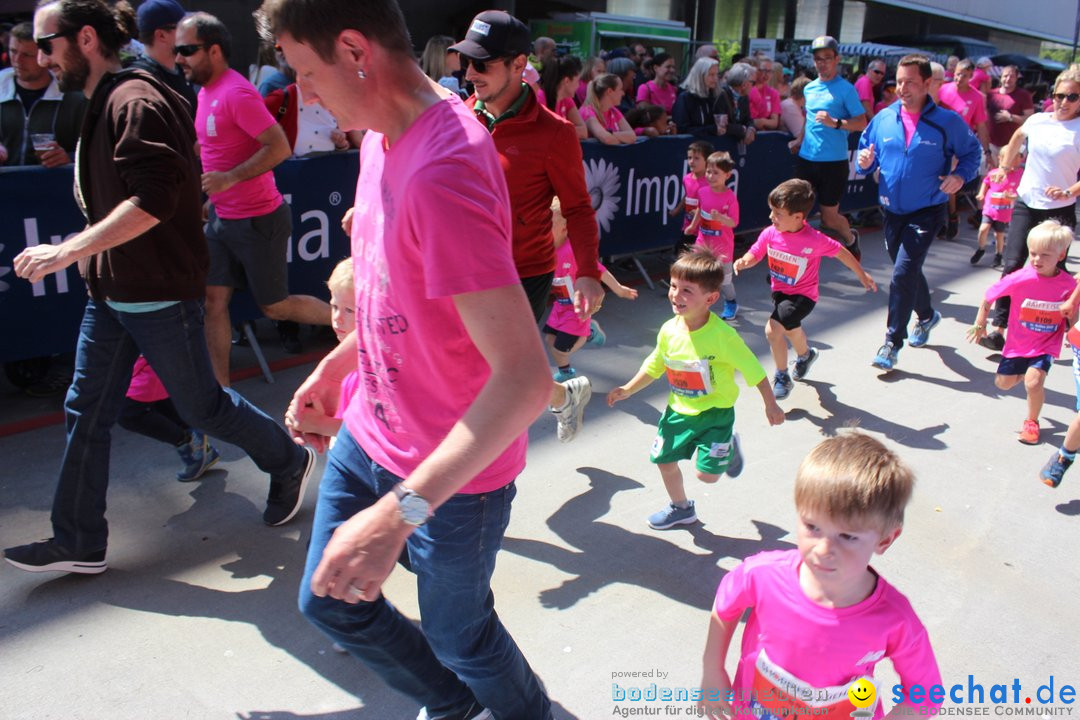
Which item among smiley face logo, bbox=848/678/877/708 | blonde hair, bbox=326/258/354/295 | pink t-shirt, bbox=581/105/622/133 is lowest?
smiley face logo, bbox=848/678/877/708

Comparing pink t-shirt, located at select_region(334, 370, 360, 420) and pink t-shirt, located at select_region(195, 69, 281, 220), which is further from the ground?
pink t-shirt, located at select_region(195, 69, 281, 220)

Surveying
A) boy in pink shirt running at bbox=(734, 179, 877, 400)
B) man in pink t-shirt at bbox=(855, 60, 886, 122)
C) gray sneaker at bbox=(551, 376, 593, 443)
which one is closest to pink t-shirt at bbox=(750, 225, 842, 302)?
boy in pink shirt running at bbox=(734, 179, 877, 400)

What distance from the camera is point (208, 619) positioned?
129 inches

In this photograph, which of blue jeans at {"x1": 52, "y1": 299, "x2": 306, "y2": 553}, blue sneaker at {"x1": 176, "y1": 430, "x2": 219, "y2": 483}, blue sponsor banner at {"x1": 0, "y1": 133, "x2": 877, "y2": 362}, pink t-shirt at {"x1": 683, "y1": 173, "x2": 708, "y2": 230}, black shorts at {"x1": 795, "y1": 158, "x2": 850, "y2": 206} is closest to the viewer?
blue jeans at {"x1": 52, "y1": 299, "x2": 306, "y2": 553}

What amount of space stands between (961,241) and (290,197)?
8454mm

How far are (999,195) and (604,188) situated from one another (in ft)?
13.7

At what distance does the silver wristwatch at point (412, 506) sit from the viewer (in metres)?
Result: 1.60

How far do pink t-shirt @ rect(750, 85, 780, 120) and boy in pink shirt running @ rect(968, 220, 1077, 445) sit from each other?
19.4ft

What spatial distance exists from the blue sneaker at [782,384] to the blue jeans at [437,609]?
3642 millimetres

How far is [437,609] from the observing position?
2076mm

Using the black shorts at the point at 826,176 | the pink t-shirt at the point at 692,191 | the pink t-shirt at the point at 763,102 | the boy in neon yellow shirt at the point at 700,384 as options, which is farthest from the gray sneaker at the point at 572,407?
the pink t-shirt at the point at 763,102

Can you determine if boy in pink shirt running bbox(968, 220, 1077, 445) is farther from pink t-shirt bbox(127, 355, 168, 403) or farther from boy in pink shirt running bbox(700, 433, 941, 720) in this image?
pink t-shirt bbox(127, 355, 168, 403)

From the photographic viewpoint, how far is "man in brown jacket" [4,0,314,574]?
9.93ft

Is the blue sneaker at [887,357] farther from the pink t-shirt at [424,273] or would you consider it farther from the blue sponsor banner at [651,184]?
the pink t-shirt at [424,273]
